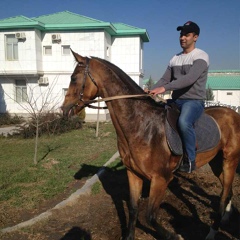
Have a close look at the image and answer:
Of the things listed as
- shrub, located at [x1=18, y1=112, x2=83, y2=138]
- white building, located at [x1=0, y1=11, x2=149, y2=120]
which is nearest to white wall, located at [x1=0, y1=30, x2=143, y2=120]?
white building, located at [x1=0, y1=11, x2=149, y2=120]

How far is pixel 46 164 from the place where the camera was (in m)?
7.42

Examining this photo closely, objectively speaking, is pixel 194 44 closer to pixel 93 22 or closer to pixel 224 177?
pixel 224 177

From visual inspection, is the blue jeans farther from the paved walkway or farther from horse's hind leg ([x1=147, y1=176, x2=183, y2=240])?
the paved walkway

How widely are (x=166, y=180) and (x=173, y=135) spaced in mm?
586

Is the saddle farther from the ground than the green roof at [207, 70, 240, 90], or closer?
closer

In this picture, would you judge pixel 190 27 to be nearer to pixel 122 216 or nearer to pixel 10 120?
pixel 122 216

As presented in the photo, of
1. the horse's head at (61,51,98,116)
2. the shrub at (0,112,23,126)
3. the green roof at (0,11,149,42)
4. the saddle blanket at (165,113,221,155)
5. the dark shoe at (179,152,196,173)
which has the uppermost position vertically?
the green roof at (0,11,149,42)

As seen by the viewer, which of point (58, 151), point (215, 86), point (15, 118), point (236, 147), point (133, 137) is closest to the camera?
point (133, 137)

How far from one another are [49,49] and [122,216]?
57.8ft

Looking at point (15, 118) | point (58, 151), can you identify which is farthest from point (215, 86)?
point (58, 151)

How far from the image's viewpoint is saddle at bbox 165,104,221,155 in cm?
316

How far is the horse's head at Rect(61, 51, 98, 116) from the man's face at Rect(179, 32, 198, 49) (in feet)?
4.43

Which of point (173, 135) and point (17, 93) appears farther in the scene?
point (17, 93)

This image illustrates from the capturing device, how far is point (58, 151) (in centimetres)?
936
